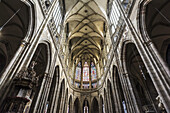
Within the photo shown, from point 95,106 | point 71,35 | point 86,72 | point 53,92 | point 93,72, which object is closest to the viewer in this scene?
point 53,92

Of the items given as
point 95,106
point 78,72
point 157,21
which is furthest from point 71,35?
point 95,106

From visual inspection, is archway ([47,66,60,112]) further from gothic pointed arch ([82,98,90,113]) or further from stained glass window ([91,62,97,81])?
stained glass window ([91,62,97,81])

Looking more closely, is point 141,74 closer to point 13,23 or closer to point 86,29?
point 86,29

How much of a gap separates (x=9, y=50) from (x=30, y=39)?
5433 millimetres

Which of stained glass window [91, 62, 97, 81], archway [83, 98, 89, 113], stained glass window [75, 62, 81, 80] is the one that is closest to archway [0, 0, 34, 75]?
stained glass window [75, 62, 81, 80]

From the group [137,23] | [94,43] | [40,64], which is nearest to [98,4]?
[94,43]

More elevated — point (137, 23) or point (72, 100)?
point (137, 23)

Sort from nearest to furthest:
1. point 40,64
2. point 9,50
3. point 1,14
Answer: point 1,14 < point 9,50 < point 40,64

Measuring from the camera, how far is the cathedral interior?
4.83 m

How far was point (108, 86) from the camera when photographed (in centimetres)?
1409

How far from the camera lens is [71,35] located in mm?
18578

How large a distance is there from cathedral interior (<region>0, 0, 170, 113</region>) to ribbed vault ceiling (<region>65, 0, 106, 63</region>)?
0.51 ft

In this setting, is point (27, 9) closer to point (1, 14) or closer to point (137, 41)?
point (1, 14)

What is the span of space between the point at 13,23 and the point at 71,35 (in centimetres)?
1072
